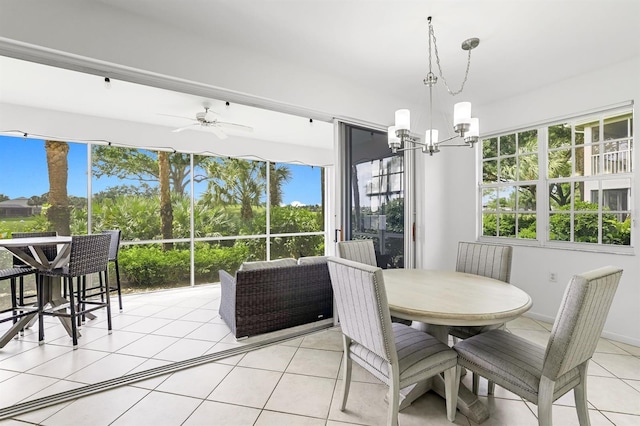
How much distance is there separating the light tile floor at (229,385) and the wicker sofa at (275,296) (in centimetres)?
19

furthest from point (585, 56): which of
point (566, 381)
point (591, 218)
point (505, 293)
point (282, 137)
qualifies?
point (282, 137)

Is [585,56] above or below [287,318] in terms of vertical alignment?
above

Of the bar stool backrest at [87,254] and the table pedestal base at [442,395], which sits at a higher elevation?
the bar stool backrest at [87,254]

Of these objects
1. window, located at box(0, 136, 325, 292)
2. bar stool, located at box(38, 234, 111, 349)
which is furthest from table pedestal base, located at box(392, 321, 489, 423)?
window, located at box(0, 136, 325, 292)

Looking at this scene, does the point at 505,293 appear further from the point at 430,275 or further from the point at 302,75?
the point at 302,75

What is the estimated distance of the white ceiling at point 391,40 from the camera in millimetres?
2109

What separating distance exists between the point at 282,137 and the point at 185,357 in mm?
4042

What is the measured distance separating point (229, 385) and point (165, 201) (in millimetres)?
3773

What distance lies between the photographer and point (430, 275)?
94.3 inches

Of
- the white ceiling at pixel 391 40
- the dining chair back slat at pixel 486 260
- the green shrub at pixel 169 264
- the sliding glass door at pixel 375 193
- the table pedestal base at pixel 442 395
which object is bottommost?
the table pedestal base at pixel 442 395

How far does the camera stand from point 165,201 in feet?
16.3

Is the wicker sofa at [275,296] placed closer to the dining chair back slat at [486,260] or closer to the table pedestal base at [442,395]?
the table pedestal base at [442,395]

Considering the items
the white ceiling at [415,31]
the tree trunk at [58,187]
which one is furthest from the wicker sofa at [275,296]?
the tree trunk at [58,187]

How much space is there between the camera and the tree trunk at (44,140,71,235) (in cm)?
410
